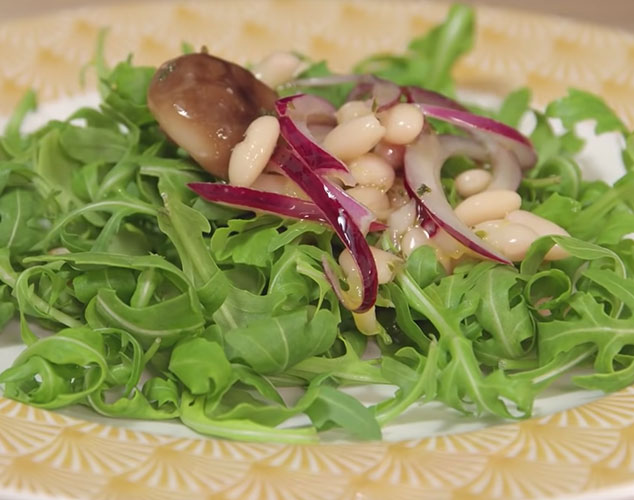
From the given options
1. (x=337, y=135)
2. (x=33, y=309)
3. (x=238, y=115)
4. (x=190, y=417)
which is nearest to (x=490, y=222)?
(x=337, y=135)

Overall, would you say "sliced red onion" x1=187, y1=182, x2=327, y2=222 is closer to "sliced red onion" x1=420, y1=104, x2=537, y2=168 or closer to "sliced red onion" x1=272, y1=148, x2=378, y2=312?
"sliced red onion" x1=272, y1=148, x2=378, y2=312

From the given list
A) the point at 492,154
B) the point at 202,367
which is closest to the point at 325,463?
the point at 202,367

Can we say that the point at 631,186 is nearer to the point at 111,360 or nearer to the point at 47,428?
the point at 111,360

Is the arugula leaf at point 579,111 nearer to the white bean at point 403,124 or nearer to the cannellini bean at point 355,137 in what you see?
the white bean at point 403,124

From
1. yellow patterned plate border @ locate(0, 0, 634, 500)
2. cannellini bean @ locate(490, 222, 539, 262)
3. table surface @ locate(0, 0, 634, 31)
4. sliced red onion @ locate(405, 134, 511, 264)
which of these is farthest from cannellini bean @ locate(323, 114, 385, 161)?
table surface @ locate(0, 0, 634, 31)

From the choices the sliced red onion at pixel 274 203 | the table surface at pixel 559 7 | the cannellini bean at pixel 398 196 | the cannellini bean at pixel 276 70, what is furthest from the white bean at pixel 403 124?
the table surface at pixel 559 7

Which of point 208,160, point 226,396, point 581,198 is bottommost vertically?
point 226,396
